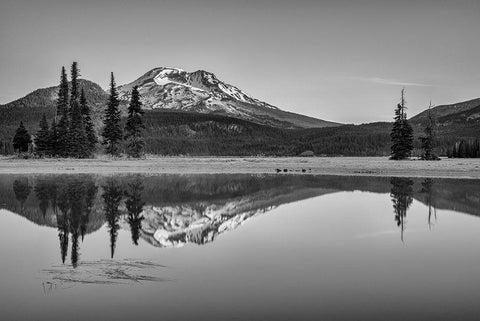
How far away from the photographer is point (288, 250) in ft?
45.2

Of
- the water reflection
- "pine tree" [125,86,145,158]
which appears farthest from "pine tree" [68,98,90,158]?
the water reflection

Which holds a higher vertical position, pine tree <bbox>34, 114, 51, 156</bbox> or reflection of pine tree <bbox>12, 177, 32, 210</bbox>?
pine tree <bbox>34, 114, 51, 156</bbox>

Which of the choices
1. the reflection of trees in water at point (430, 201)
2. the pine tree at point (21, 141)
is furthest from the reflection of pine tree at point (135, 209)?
the pine tree at point (21, 141)

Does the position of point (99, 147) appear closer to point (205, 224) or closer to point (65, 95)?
point (65, 95)

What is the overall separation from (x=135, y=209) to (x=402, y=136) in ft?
223

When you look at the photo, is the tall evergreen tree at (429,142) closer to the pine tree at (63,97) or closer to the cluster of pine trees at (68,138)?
the cluster of pine trees at (68,138)

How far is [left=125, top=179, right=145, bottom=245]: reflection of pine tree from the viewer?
16642mm

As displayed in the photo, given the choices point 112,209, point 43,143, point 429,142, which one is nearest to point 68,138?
point 43,143

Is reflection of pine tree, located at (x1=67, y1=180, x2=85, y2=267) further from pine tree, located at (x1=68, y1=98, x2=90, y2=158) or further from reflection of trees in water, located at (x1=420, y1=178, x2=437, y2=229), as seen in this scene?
pine tree, located at (x1=68, y1=98, x2=90, y2=158)

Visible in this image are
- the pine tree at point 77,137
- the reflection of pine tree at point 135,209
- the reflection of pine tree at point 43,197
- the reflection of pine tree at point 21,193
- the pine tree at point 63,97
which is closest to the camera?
the reflection of pine tree at point 135,209

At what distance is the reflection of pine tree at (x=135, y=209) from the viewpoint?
16.6 meters

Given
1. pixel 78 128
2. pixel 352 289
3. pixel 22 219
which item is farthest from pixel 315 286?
pixel 78 128

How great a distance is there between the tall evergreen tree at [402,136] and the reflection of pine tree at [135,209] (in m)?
58.0

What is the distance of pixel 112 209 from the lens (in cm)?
2208
